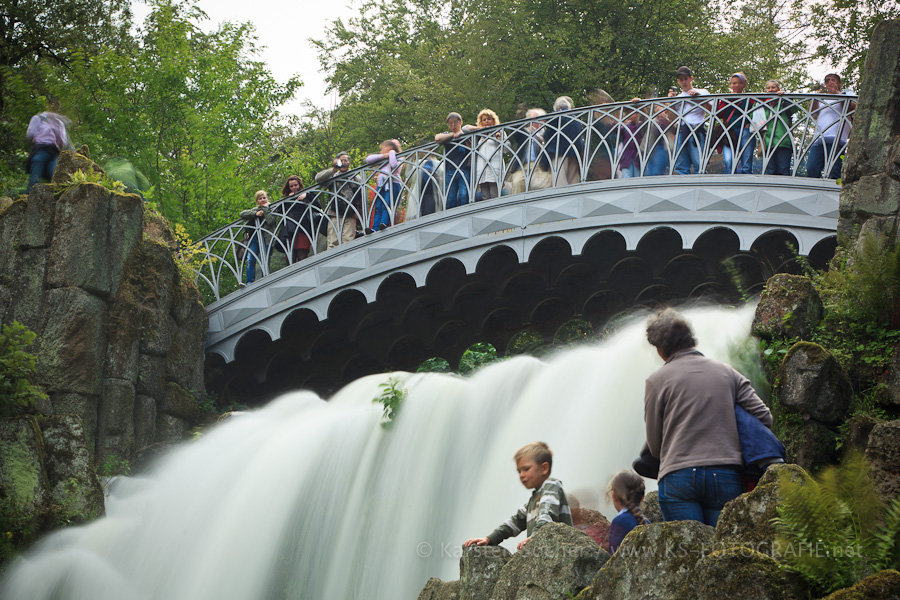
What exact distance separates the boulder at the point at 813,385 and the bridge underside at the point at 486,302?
5459 mm

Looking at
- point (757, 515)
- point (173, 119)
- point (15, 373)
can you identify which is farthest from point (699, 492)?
point (173, 119)

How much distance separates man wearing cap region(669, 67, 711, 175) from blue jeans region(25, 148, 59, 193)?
8.28 meters

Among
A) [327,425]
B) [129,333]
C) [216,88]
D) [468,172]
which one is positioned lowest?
[327,425]

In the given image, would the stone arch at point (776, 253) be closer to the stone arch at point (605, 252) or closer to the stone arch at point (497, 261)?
the stone arch at point (605, 252)

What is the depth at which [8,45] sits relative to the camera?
64.3ft

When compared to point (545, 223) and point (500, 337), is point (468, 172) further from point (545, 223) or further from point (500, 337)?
point (500, 337)

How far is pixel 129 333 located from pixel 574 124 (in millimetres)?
6128

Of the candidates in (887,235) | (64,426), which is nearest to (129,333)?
(64,426)

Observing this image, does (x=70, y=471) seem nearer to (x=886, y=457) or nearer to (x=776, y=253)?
(x=886, y=457)

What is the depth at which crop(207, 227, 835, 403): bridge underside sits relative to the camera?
13227 mm

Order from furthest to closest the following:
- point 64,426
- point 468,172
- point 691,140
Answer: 1. point 468,172
2. point 691,140
3. point 64,426

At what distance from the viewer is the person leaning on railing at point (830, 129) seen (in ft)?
38.3

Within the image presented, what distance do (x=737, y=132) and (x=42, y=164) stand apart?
9.18 metres

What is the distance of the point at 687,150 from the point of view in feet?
41.7
